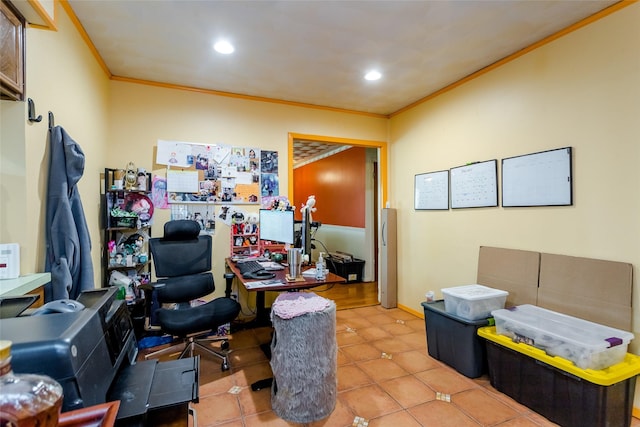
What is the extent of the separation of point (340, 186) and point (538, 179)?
13.0ft

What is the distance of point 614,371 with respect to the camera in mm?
1703

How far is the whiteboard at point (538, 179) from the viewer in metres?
2.29

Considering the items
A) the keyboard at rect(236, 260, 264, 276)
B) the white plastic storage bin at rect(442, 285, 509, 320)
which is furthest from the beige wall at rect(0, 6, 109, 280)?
the white plastic storage bin at rect(442, 285, 509, 320)

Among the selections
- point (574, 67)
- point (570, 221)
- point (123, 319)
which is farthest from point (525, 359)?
point (123, 319)

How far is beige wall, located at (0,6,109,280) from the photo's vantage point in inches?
60.8

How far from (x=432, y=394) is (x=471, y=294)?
81 centimetres

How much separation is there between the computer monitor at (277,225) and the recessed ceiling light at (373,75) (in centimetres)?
157

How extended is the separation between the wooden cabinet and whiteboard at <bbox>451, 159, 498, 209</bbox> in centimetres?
336

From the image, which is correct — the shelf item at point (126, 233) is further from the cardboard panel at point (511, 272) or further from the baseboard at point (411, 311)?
the cardboard panel at point (511, 272)

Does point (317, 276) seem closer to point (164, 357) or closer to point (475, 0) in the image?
point (164, 357)

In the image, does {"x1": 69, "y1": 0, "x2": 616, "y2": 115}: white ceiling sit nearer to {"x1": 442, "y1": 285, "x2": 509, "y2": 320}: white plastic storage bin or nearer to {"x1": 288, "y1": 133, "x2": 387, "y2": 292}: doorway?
{"x1": 288, "y1": 133, "x2": 387, "y2": 292}: doorway

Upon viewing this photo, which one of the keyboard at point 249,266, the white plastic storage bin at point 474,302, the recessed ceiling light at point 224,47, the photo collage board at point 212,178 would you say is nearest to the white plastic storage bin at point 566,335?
the white plastic storage bin at point 474,302

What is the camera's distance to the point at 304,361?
6.06 ft

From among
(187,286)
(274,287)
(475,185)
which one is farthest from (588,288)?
(187,286)
